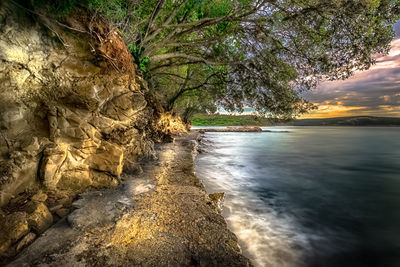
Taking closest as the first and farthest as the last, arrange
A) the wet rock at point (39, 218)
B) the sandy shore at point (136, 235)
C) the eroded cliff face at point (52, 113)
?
the sandy shore at point (136, 235)
the wet rock at point (39, 218)
the eroded cliff face at point (52, 113)

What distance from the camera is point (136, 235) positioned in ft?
7.73

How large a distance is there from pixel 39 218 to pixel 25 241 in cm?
35

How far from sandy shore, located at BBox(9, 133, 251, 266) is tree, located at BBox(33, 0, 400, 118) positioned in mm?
3666

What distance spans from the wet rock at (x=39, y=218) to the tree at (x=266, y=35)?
3507 millimetres

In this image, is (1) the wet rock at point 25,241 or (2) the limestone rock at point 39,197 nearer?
(1) the wet rock at point 25,241

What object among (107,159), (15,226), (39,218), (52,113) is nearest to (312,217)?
(107,159)

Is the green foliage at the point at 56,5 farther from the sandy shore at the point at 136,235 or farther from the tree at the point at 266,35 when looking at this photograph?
the sandy shore at the point at 136,235

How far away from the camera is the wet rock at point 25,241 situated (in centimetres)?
200

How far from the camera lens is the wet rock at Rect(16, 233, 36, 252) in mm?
2001

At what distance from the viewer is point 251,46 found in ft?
27.4

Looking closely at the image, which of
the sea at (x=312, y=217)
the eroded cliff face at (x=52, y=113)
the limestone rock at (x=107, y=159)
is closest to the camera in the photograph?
the eroded cliff face at (x=52, y=113)

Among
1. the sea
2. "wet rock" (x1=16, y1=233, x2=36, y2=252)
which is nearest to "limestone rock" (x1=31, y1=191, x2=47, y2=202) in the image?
"wet rock" (x1=16, y1=233, x2=36, y2=252)

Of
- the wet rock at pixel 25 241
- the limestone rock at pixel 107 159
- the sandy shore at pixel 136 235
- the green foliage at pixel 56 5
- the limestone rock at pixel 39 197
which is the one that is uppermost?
the green foliage at pixel 56 5

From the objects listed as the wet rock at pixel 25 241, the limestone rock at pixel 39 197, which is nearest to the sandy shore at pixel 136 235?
the wet rock at pixel 25 241
